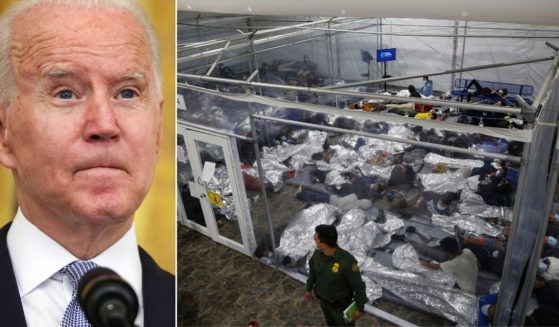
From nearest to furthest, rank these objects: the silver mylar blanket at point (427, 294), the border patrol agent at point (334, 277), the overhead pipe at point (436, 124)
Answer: the overhead pipe at point (436, 124), the border patrol agent at point (334, 277), the silver mylar blanket at point (427, 294)

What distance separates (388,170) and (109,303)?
4088 millimetres

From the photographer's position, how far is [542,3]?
1356 mm

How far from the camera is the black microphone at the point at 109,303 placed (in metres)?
0.63

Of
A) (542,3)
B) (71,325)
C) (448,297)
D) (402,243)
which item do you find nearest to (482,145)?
(402,243)

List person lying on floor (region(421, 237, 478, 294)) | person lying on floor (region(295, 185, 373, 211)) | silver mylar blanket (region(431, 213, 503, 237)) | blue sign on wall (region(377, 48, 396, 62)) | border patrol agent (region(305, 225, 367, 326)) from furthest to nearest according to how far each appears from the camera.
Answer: blue sign on wall (region(377, 48, 396, 62)) < person lying on floor (region(295, 185, 373, 211)) < silver mylar blanket (region(431, 213, 503, 237)) < person lying on floor (region(421, 237, 478, 294)) < border patrol agent (region(305, 225, 367, 326))

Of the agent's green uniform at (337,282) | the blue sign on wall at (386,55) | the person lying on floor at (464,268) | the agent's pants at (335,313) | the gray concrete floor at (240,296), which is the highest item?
the blue sign on wall at (386,55)

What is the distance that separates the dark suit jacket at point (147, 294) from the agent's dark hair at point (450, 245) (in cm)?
278

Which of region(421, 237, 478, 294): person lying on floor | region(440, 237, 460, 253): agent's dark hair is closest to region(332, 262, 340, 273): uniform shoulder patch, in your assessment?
region(421, 237, 478, 294): person lying on floor

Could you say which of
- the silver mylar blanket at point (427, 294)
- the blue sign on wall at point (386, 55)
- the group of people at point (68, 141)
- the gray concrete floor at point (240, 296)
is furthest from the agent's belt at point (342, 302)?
the blue sign on wall at point (386, 55)

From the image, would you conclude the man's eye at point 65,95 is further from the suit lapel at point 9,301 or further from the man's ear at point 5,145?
the suit lapel at point 9,301

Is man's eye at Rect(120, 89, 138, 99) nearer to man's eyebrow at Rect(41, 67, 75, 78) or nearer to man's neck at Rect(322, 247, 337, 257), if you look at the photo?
man's eyebrow at Rect(41, 67, 75, 78)

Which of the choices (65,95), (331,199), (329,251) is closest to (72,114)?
(65,95)

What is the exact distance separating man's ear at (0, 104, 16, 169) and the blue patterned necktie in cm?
24

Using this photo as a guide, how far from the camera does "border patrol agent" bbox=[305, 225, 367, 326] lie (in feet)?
7.39
